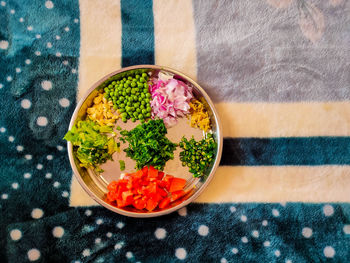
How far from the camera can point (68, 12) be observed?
159 centimetres

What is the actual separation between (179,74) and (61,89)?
547 millimetres

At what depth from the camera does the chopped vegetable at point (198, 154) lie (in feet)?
4.75

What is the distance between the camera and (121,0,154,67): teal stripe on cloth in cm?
158

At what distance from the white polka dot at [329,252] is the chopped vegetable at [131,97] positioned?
99 centimetres

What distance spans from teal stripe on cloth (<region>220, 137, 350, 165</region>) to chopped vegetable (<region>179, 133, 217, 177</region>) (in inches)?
4.5

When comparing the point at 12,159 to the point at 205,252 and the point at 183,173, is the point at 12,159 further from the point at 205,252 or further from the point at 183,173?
the point at 205,252

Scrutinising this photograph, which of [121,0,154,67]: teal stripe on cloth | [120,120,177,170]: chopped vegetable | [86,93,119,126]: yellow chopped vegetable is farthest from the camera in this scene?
[121,0,154,67]: teal stripe on cloth

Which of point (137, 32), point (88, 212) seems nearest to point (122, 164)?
point (88, 212)

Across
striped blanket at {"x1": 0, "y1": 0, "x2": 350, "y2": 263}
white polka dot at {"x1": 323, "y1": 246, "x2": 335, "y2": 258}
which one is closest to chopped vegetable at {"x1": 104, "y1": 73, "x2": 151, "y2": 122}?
striped blanket at {"x1": 0, "y1": 0, "x2": 350, "y2": 263}

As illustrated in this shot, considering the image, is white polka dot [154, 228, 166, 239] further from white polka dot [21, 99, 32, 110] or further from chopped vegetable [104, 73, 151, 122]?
white polka dot [21, 99, 32, 110]

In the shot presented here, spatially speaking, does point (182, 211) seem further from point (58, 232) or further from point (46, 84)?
point (46, 84)

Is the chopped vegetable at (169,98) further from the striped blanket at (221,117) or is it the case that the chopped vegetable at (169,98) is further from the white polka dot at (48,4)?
the white polka dot at (48,4)

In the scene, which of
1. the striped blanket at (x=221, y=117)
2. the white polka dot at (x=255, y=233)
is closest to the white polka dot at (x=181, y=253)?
the striped blanket at (x=221, y=117)

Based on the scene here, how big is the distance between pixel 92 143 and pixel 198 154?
0.45m
